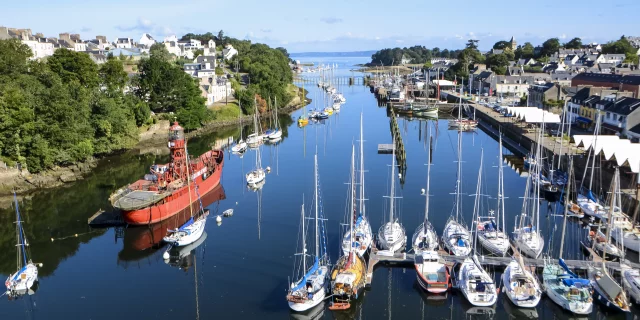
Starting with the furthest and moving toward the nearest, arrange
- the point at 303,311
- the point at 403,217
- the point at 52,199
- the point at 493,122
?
1. the point at 493,122
2. the point at 52,199
3. the point at 403,217
4. the point at 303,311

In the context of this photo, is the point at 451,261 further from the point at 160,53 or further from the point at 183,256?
the point at 160,53

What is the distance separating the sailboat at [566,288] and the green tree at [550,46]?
5233 inches

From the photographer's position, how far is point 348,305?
76.5 feet

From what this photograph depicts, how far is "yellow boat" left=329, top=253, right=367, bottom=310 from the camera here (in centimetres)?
2338

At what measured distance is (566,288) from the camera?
901 inches

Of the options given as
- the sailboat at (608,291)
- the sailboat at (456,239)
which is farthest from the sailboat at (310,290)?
the sailboat at (608,291)

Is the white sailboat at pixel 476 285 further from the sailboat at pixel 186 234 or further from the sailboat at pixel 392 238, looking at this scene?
the sailboat at pixel 186 234

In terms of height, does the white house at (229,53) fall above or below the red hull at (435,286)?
above

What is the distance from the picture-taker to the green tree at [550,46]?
140375mm

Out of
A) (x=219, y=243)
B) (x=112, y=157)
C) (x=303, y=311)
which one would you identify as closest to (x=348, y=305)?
(x=303, y=311)

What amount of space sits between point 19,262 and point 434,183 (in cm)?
3208

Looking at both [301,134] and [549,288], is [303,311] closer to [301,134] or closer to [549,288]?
[549,288]

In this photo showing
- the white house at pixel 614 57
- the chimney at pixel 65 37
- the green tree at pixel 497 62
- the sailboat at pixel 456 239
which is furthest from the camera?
the chimney at pixel 65 37

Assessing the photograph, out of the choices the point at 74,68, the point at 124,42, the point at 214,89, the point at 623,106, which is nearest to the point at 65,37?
the point at 124,42
